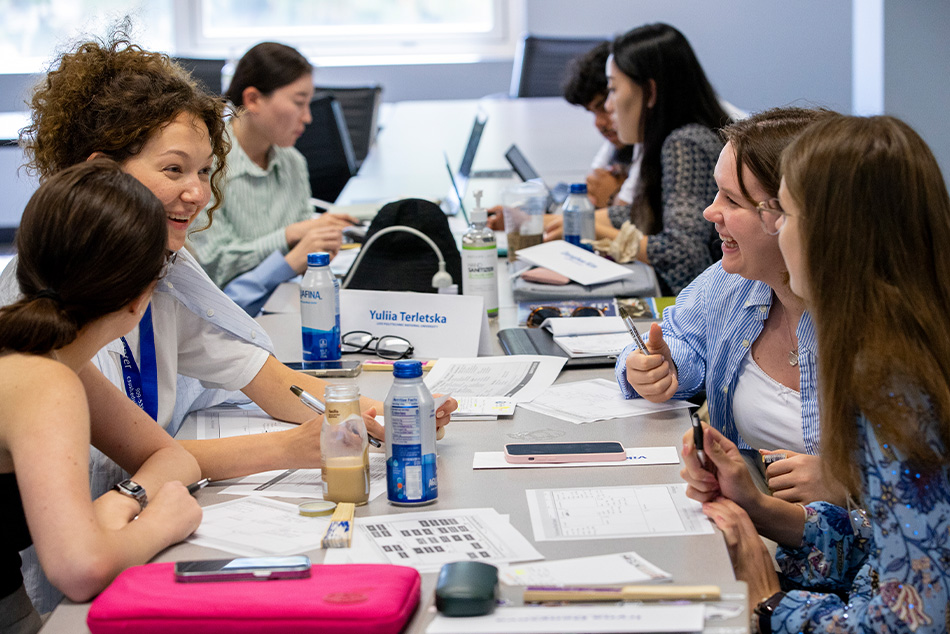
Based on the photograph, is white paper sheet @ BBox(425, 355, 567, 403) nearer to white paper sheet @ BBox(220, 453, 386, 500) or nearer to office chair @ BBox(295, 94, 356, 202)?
white paper sheet @ BBox(220, 453, 386, 500)

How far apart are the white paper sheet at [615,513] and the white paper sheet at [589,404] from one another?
295 mm

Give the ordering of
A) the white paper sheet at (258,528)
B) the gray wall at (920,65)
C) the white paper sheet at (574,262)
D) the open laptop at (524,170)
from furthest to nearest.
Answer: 1. the gray wall at (920,65)
2. the open laptop at (524,170)
3. the white paper sheet at (574,262)
4. the white paper sheet at (258,528)

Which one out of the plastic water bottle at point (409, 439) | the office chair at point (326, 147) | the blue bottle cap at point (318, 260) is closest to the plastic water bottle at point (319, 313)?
the blue bottle cap at point (318, 260)

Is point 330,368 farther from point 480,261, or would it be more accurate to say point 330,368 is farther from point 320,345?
point 480,261

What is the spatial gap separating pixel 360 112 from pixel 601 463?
403 cm

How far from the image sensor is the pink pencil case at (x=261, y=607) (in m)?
0.89

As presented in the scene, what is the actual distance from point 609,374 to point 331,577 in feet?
3.17

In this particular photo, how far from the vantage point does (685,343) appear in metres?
1.75

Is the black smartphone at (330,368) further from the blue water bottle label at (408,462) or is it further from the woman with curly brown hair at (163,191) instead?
the blue water bottle label at (408,462)

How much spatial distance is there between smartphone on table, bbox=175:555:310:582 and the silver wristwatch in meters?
0.21

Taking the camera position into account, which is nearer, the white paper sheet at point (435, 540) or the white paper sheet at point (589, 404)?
the white paper sheet at point (435, 540)

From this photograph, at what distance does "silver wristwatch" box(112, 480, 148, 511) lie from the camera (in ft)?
3.79

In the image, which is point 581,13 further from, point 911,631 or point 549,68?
point 911,631

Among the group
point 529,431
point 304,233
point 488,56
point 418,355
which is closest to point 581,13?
point 488,56
